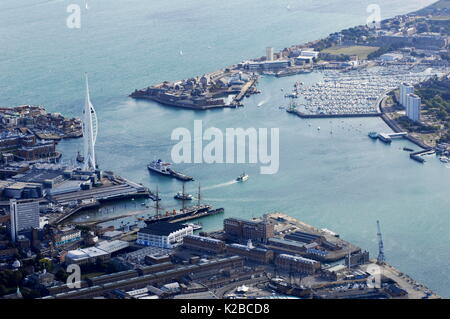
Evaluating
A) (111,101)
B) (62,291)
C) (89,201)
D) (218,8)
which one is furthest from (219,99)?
(218,8)

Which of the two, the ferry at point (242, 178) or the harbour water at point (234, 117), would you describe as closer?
the harbour water at point (234, 117)

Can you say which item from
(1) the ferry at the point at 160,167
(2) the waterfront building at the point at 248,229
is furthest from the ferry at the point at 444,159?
(2) the waterfront building at the point at 248,229

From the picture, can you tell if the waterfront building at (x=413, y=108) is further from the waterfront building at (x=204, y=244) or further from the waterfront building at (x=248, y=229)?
the waterfront building at (x=204, y=244)

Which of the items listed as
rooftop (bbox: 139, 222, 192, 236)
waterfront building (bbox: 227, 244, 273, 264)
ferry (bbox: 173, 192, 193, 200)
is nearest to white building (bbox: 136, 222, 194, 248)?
rooftop (bbox: 139, 222, 192, 236)

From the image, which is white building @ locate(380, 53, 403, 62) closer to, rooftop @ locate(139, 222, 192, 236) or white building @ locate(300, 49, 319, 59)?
white building @ locate(300, 49, 319, 59)

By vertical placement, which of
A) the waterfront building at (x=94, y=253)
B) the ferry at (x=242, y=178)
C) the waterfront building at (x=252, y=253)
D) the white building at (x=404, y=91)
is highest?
the white building at (x=404, y=91)

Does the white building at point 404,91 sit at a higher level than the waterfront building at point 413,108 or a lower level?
higher
